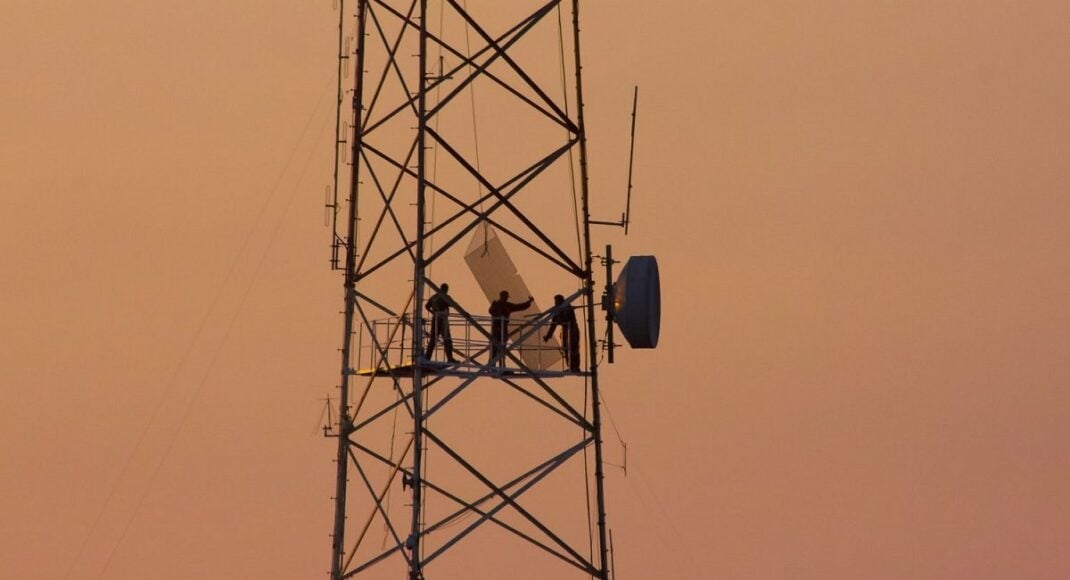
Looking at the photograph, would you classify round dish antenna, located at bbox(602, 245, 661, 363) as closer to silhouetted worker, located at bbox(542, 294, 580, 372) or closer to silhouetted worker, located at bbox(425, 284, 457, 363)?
silhouetted worker, located at bbox(542, 294, 580, 372)

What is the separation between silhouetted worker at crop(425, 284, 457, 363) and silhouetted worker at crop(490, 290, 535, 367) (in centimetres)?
93

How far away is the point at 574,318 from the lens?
194 ft

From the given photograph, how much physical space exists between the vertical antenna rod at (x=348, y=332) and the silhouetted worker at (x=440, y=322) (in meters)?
1.95

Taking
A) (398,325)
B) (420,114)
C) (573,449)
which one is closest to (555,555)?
(573,449)

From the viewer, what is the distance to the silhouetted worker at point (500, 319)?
5772cm

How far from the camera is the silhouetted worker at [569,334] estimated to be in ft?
193

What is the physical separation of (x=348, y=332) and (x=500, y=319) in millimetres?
3343

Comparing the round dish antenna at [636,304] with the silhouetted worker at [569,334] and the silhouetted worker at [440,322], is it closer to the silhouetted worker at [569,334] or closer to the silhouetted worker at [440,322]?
the silhouetted worker at [569,334]

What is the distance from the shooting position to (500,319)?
191ft

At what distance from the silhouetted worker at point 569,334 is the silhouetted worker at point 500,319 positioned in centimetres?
74

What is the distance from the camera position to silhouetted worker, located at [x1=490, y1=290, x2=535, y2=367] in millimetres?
57719

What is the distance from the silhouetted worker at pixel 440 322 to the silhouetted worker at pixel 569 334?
8.35 ft

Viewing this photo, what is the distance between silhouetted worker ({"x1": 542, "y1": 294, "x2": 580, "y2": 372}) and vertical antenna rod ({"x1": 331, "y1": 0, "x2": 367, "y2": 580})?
4.44 metres

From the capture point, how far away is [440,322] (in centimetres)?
5750
